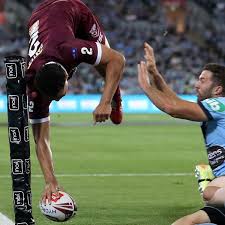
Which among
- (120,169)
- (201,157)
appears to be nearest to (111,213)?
(120,169)

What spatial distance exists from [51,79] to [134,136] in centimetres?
1275

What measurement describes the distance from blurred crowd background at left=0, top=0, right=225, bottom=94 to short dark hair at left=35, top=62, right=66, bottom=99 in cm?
2938

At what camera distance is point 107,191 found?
10250 millimetres

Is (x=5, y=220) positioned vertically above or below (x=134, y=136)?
above

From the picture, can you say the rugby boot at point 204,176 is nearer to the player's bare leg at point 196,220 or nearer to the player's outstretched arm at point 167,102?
the player's bare leg at point 196,220

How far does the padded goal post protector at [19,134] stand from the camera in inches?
270

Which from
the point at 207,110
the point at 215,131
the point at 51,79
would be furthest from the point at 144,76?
the point at 51,79

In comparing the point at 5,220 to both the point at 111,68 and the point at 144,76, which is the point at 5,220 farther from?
the point at 144,76

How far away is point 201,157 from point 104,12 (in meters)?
26.5

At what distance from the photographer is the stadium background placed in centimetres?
936

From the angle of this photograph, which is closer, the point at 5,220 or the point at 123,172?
the point at 5,220

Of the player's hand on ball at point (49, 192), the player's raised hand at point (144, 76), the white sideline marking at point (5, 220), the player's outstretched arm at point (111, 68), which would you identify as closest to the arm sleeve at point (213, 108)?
the player's raised hand at point (144, 76)

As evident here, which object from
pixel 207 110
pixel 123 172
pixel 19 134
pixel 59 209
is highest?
pixel 207 110

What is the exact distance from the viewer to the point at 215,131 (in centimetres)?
664
